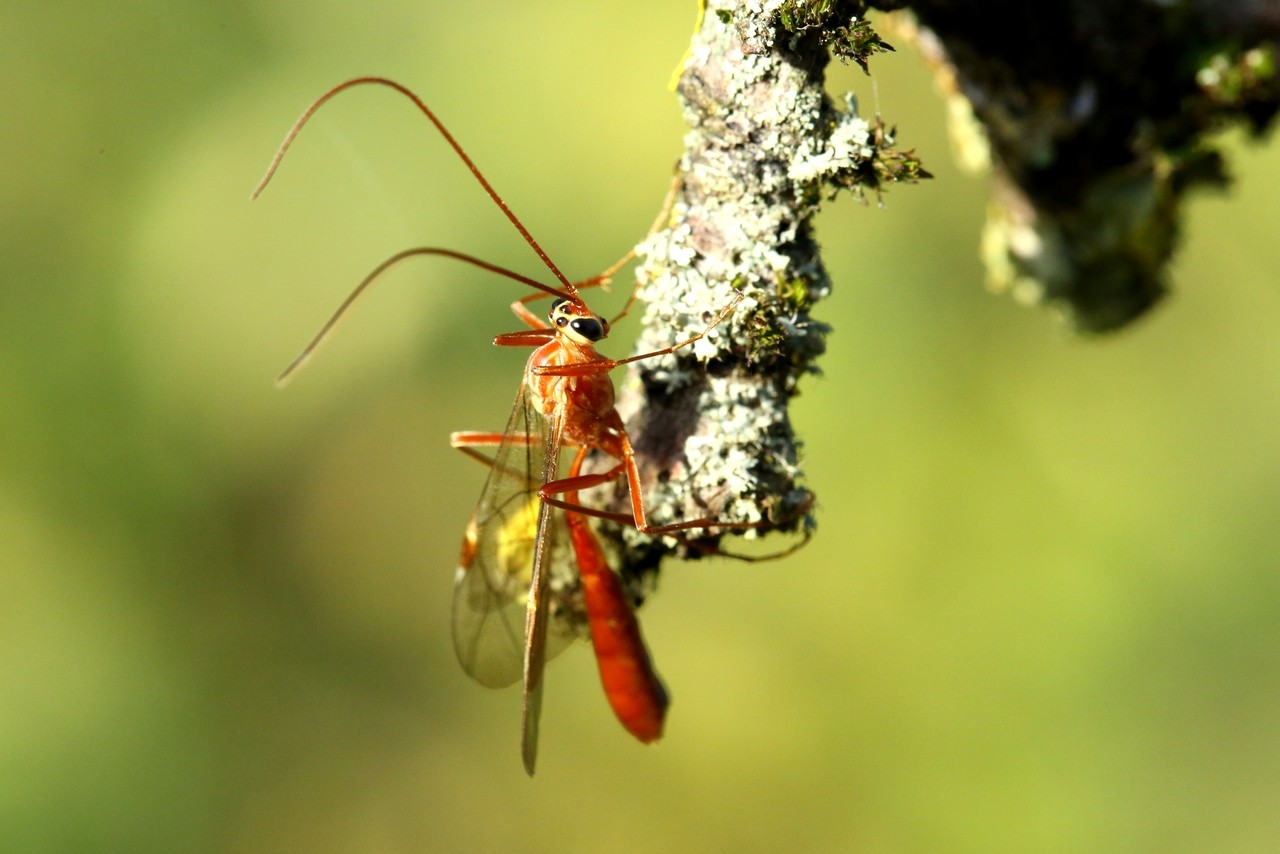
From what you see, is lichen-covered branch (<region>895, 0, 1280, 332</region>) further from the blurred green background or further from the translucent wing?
the blurred green background

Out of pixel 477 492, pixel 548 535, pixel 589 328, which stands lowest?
pixel 548 535

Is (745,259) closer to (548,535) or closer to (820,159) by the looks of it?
(820,159)

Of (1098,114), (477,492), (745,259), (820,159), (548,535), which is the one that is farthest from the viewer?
(477,492)

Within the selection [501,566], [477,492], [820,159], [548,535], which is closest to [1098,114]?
[820,159]

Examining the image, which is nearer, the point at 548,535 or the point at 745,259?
the point at 745,259

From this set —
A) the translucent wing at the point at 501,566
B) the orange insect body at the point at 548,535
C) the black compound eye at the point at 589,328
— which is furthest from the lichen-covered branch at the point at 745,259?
the translucent wing at the point at 501,566

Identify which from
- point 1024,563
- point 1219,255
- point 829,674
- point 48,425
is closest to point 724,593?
point 829,674
